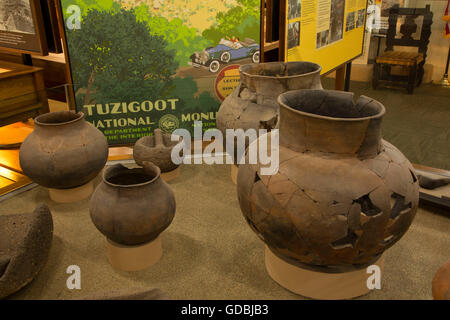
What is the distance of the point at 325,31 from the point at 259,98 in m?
1.36

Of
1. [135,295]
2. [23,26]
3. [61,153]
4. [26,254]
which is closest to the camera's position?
[135,295]

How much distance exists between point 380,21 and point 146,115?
1.87 m

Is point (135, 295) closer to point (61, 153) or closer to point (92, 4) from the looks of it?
point (61, 153)

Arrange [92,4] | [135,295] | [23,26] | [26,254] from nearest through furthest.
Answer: [135,295], [26,254], [92,4], [23,26]

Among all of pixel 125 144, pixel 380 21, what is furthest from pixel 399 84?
pixel 125 144

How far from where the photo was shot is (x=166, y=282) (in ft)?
6.77

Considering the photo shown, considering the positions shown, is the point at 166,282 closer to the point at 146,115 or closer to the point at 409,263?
the point at 409,263

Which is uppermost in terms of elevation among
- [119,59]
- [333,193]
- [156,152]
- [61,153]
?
[119,59]

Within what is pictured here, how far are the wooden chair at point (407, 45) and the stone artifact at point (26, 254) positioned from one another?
243 cm

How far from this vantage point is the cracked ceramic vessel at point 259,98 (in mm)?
2498

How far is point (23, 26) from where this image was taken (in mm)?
3256

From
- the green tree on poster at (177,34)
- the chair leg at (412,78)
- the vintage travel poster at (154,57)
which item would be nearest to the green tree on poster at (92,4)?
the vintage travel poster at (154,57)

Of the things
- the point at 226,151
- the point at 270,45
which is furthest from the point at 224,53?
the point at 226,151

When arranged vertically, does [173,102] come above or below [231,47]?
below
